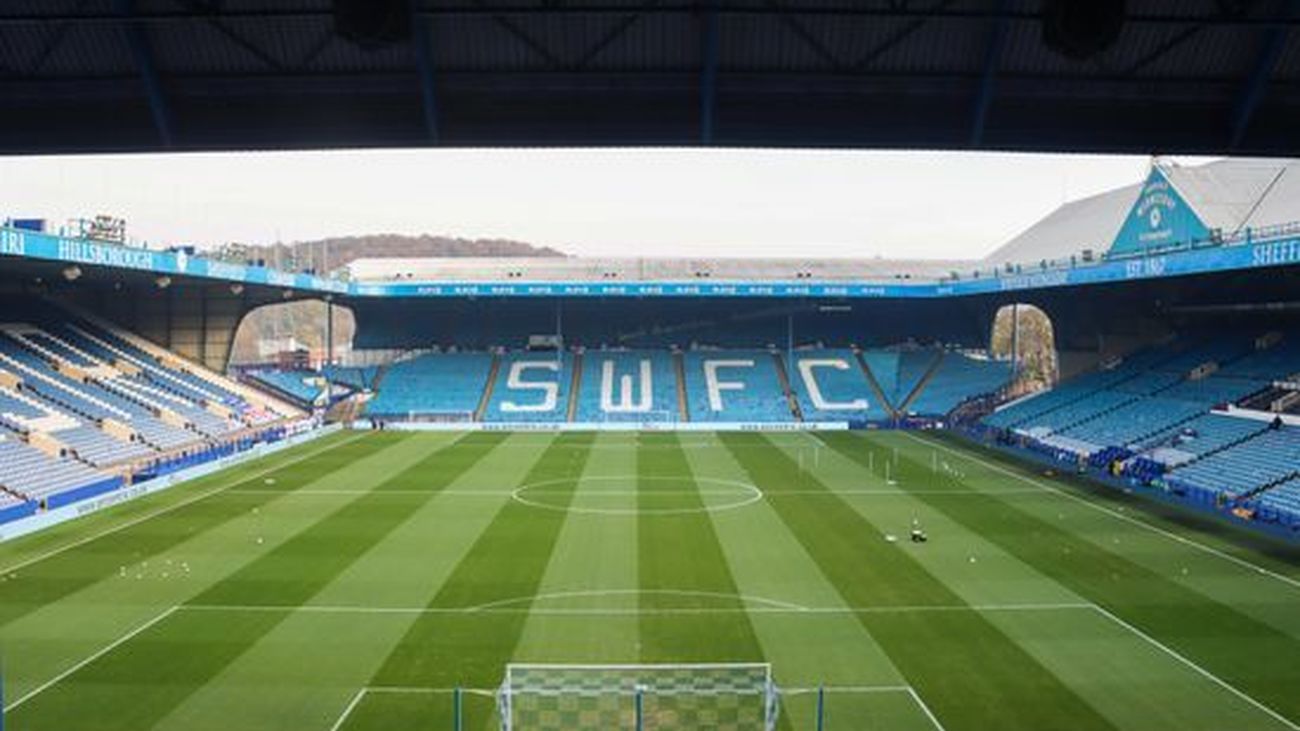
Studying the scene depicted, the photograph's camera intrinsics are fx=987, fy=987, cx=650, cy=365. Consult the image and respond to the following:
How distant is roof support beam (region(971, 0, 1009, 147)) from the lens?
9117 millimetres

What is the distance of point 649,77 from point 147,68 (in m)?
4.73

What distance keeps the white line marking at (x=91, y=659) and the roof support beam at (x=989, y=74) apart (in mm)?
16157

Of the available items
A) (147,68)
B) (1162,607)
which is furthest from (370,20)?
(1162,607)

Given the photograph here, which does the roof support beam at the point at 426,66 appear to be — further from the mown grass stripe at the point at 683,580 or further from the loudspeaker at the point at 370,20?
the mown grass stripe at the point at 683,580

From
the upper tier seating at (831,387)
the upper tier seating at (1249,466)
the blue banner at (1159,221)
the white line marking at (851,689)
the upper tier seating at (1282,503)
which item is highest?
the blue banner at (1159,221)

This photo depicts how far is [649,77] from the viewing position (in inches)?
383

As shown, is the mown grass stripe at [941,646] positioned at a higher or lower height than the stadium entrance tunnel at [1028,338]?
lower

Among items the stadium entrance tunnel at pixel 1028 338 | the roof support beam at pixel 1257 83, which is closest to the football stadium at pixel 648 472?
the roof support beam at pixel 1257 83

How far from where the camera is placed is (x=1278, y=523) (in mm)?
28812

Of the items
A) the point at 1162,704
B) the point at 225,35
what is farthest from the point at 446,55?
the point at 1162,704

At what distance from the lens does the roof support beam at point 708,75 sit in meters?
8.96

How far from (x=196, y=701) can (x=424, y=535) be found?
1255 cm

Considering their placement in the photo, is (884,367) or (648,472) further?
(884,367)

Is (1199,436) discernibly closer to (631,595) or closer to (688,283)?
(631,595)
